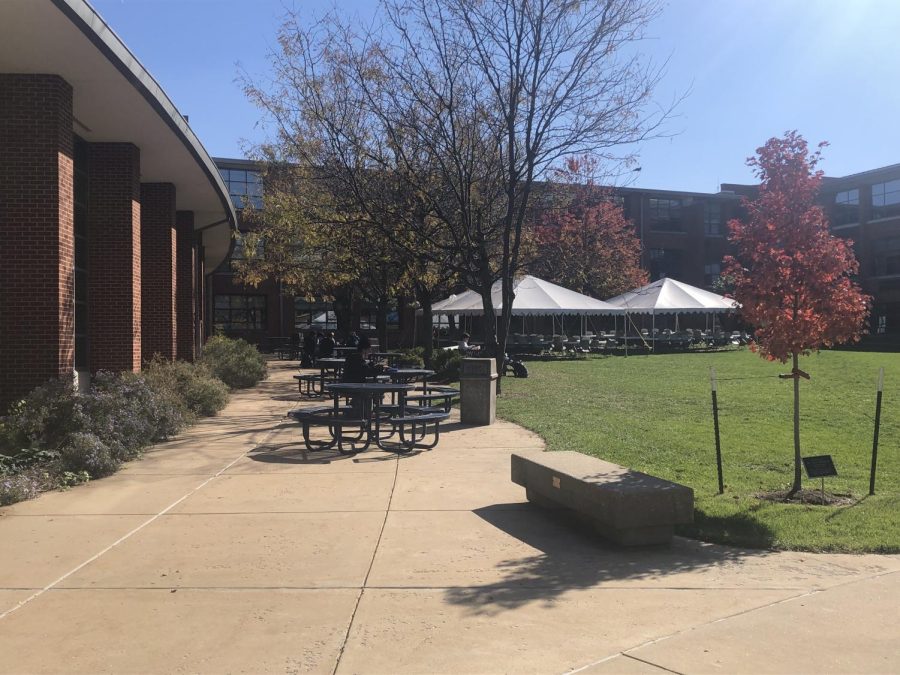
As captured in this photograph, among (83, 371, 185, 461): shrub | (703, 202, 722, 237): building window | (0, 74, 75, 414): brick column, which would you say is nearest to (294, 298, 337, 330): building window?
(703, 202, 722, 237): building window

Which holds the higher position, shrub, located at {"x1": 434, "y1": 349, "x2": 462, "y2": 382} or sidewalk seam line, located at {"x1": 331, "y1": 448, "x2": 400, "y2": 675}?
shrub, located at {"x1": 434, "y1": 349, "x2": 462, "y2": 382}

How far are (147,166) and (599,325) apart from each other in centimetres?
3868

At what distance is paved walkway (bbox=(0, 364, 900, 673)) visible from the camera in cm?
378

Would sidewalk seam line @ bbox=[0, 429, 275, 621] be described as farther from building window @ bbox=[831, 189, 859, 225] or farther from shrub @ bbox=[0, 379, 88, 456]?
building window @ bbox=[831, 189, 859, 225]

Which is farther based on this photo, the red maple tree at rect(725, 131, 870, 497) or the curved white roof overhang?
the curved white roof overhang

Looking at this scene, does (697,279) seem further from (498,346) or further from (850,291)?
(850,291)

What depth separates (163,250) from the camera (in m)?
16.3

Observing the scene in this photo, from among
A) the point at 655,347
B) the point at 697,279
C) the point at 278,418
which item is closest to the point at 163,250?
the point at 278,418

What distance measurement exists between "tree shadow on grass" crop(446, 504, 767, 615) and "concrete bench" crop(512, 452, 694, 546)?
118mm

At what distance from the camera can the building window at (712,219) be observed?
59344mm

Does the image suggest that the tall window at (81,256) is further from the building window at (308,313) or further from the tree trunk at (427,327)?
the building window at (308,313)

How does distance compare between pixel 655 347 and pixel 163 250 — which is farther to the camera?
pixel 655 347

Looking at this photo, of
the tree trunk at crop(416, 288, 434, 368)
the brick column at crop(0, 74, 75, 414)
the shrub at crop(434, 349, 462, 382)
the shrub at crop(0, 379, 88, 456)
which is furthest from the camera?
the tree trunk at crop(416, 288, 434, 368)

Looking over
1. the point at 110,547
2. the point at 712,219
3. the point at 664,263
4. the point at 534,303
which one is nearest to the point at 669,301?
the point at 534,303
